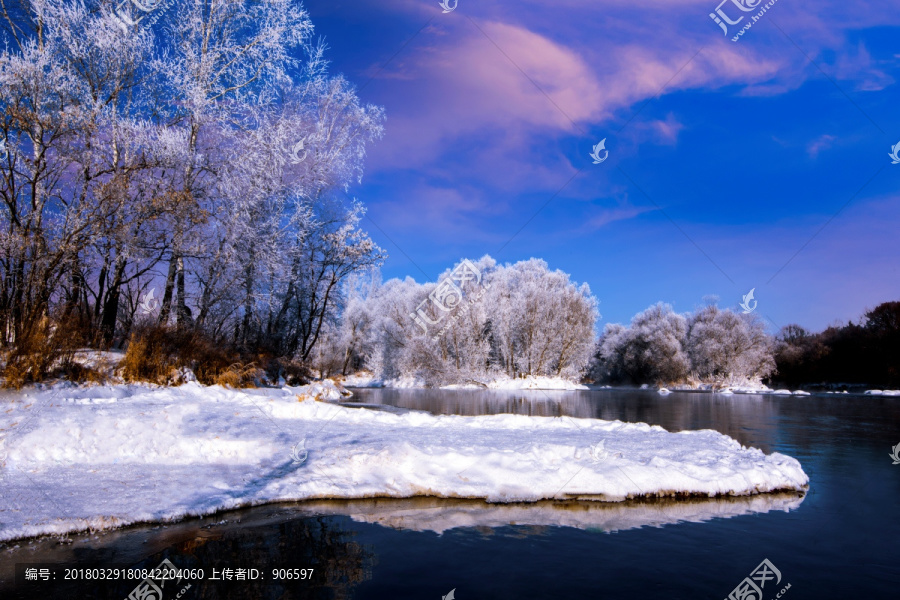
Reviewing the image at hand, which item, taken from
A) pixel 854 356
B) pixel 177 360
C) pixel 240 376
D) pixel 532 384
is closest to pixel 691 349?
pixel 854 356

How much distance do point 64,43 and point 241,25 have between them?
571cm

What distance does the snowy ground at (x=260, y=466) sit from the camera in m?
5.30

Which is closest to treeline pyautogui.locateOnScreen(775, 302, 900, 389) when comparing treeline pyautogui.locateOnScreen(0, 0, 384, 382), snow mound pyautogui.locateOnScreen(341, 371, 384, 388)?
snow mound pyautogui.locateOnScreen(341, 371, 384, 388)

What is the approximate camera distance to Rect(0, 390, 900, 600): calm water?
150 inches

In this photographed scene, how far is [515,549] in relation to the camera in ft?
15.0

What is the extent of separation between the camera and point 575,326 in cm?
4500

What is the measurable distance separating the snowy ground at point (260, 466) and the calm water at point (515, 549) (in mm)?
272

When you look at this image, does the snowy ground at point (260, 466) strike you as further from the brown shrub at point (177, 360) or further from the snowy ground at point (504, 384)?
the snowy ground at point (504, 384)

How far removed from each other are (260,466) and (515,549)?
12.2 ft

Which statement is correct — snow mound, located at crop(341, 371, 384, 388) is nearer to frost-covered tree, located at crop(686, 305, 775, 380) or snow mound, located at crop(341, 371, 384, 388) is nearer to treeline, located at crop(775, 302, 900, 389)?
frost-covered tree, located at crop(686, 305, 775, 380)

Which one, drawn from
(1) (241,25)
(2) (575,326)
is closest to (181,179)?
(1) (241,25)

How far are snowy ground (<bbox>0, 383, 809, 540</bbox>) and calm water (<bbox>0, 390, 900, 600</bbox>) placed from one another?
27 centimetres

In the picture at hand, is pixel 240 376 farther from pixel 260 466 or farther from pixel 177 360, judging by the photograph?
pixel 260 466

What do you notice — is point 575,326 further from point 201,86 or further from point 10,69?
point 10,69
